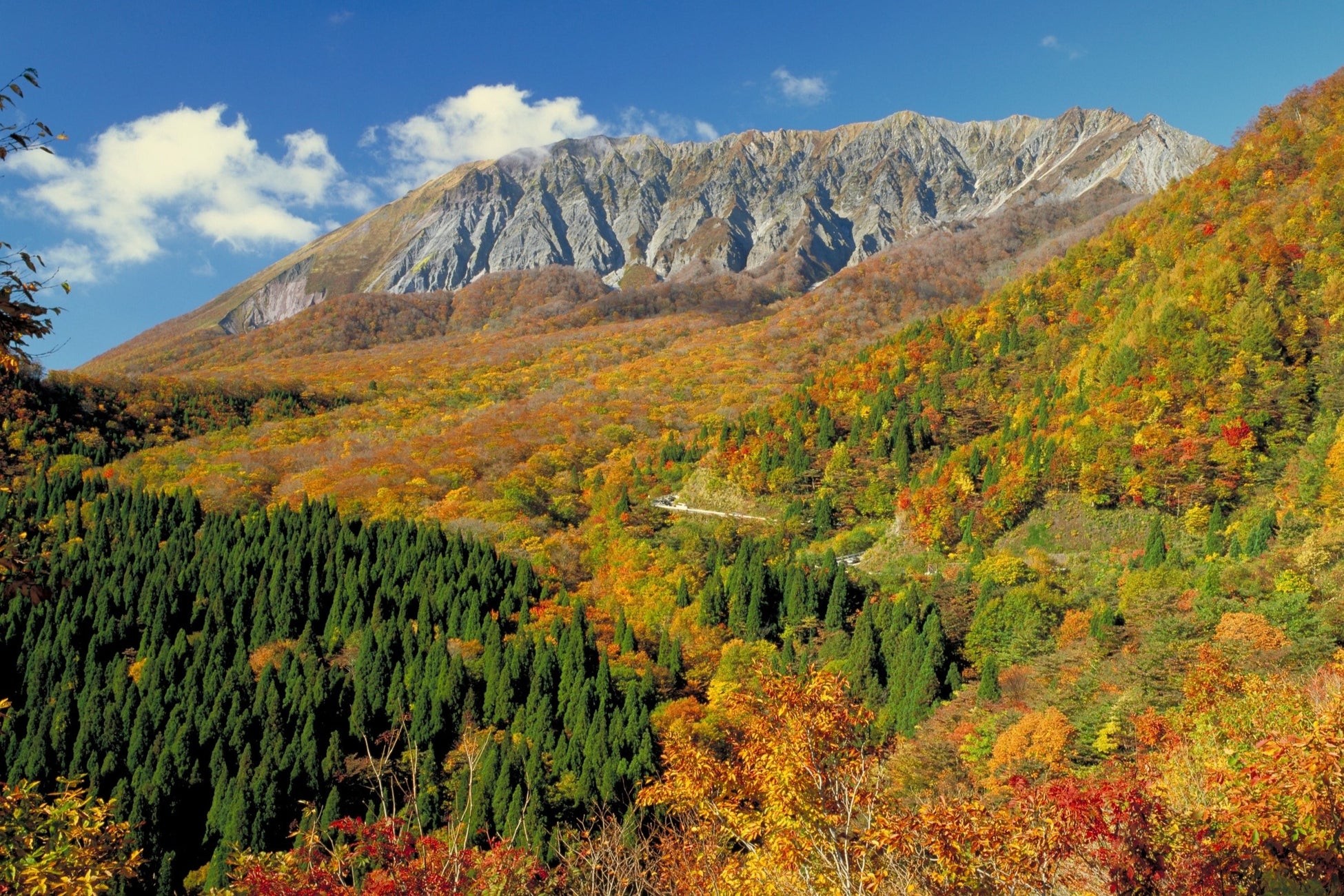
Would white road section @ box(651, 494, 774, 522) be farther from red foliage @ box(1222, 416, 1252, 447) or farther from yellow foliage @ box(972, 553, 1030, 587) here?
red foliage @ box(1222, 416, 1252, 447)

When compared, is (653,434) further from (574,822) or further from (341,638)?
(574,822)

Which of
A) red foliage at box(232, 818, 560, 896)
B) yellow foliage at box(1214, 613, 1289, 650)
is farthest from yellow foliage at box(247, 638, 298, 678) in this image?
yellow foliage at box(1214, 613, 1289, 650)

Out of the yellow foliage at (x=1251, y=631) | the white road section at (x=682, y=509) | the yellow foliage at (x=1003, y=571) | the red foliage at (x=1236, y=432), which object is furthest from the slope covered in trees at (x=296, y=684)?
the red foliage at (x=1236, y=432)

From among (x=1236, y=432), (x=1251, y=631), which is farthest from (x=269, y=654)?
(x=1236, y=432)

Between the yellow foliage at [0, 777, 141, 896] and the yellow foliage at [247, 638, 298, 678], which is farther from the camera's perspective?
the yellow foliage at [247, 638, 298, 678]

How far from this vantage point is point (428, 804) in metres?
37.5

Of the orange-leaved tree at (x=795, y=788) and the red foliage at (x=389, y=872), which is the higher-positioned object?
the orange-leaved tree at (x=795, y=788)

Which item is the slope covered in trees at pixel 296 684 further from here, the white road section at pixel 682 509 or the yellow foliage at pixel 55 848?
the white road section at pixel 682 509

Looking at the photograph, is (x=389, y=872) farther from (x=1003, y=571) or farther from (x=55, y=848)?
(x=1003, y=571)

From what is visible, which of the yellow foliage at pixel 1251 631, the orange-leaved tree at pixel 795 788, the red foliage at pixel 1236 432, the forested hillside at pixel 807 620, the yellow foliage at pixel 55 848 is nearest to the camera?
the yellow foliage at pixel 55 848

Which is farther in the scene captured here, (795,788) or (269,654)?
(269,654)

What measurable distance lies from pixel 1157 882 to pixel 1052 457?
173ft

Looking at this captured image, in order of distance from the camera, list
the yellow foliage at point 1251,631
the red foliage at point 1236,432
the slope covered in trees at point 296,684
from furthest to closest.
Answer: the red foliage at point 1236,432 → the slope covered in trees at point 296,684 → the yellow foliage at point 1251,631

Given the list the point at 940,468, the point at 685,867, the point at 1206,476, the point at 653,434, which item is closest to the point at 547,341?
the point at 653,434
